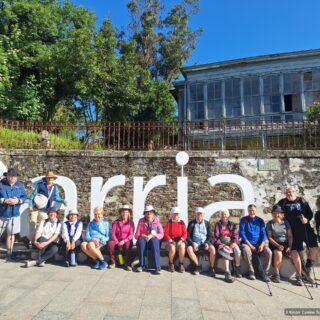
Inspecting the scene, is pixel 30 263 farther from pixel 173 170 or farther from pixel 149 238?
pixel 173 170

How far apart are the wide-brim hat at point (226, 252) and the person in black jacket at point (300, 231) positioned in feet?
3.56

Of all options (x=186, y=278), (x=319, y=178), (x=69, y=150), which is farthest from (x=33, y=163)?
(x=319, y=178)

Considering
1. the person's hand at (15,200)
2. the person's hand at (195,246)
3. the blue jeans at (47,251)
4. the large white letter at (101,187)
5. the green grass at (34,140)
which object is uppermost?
the green grass at (34,140)

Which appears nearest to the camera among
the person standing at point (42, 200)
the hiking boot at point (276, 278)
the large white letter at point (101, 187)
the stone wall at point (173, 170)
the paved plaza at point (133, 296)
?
the paved plaza at point (133, 296)

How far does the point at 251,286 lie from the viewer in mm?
5367

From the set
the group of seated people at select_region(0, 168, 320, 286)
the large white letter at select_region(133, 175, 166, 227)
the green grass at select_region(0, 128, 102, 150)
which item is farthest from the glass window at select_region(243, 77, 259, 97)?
the group of seated people at select_region(0, 168, 320, 286)

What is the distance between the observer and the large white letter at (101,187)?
827 centimetres

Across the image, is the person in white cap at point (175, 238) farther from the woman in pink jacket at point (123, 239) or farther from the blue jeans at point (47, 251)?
the blue jeans at point (47, 251)

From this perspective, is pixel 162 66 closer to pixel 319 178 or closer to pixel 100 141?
pixel 100 141

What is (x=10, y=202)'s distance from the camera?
6656mm

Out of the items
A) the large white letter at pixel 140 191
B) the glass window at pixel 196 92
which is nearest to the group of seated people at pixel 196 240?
the large white letter at pixel 140 191

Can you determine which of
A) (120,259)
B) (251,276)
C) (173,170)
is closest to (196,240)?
(251,276)

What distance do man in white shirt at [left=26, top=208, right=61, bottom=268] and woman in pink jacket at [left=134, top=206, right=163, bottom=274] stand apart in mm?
1578

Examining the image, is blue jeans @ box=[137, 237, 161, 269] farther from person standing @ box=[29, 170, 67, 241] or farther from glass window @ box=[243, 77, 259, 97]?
glass window @ box=[243, 77, 259, 97]
